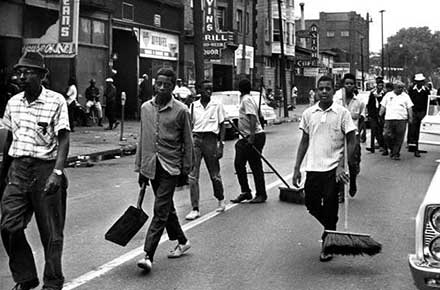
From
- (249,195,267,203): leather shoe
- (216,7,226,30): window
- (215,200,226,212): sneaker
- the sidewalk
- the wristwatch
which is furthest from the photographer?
(216,7,226,30): window

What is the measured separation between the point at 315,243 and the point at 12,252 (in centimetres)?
361

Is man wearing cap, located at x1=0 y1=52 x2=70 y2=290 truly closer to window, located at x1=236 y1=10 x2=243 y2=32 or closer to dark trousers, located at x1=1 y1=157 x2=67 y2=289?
dark trousers, located at x1=1 y1=157 x2=67 y2=289

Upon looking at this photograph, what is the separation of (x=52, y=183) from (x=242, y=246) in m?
2.92

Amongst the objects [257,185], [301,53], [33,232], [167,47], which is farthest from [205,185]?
[301,53]

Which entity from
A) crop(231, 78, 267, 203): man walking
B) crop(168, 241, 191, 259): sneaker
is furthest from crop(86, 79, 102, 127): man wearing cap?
crop(168, 241, 191, 259): sneaker

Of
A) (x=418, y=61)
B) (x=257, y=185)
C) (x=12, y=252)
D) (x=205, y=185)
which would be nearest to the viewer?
(x=12, y=252)

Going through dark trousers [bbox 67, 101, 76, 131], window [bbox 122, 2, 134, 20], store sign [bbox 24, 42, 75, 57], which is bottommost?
dark trousers [bbox 67, 101, 76, 131]

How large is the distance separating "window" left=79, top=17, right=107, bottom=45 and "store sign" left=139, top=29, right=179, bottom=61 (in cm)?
336

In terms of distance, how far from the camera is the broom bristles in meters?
6.68

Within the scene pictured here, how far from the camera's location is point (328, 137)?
7223mm

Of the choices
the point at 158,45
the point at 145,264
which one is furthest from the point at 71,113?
the point at 145,264

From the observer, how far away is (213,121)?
9.66 metres

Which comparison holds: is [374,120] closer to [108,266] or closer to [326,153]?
[326,153]

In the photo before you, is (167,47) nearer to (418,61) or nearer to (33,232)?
(33,232)
